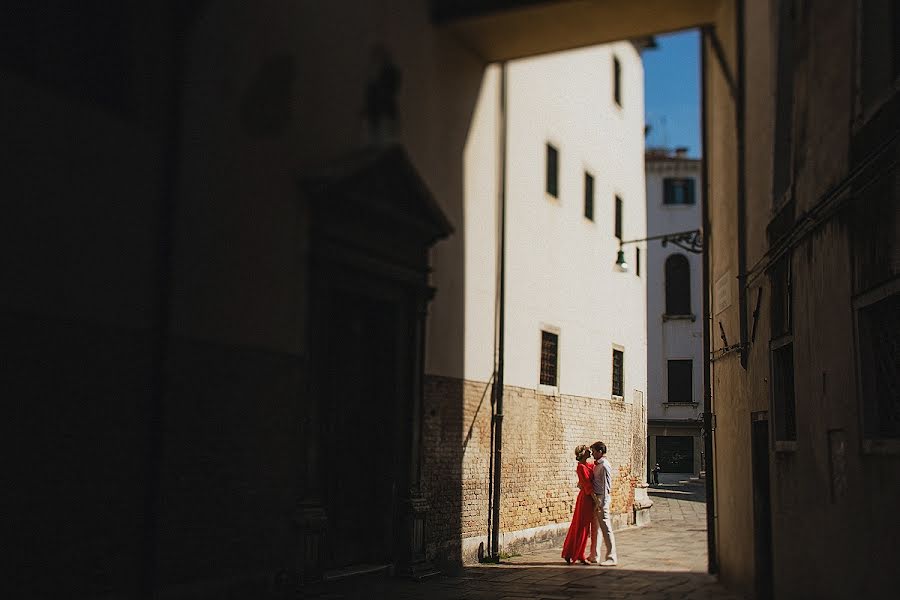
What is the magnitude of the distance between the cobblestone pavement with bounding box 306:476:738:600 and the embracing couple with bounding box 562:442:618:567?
27 cm

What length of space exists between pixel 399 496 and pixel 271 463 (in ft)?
8.53

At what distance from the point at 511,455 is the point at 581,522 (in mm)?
1493

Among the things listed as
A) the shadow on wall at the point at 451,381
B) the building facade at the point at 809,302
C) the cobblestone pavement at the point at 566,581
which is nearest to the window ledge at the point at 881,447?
the building facade at the point at 809,302

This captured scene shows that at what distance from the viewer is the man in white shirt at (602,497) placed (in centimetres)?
1295

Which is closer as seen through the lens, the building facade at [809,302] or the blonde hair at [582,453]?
the building facade at [809,302]

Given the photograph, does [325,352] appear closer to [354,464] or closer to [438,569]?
[354,464]

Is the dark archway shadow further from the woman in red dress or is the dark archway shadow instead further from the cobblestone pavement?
the woman in red dress

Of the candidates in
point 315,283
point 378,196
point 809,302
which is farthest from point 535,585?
point 809,302

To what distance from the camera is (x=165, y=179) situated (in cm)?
816

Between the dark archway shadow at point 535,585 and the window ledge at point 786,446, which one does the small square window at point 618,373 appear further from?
the window ledge at point 786,446

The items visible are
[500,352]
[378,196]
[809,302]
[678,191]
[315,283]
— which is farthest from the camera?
[678,191]

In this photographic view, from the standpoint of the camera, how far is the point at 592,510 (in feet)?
43.8

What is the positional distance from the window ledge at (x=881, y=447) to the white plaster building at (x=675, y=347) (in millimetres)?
30919

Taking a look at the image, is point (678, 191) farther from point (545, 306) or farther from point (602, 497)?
point (602, 497)
